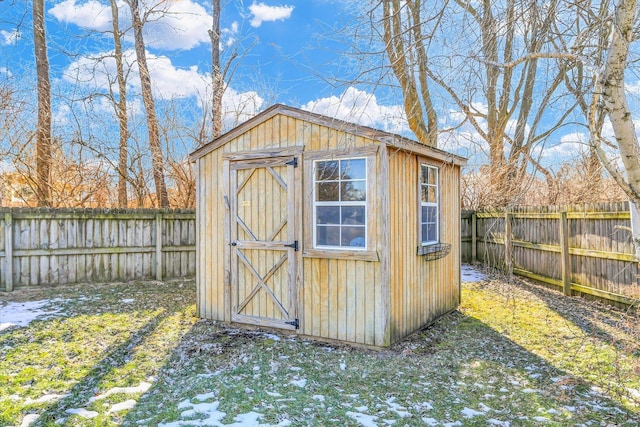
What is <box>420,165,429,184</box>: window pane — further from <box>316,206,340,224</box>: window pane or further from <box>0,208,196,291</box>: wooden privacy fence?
<box>0,208,196,291</box>: wooden privacy fence

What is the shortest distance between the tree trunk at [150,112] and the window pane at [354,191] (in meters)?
6.96

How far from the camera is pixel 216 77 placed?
11.4 m

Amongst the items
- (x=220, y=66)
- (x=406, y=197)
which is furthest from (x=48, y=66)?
(x=406, y=197)

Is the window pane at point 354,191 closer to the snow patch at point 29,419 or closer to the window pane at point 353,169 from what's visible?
the window pane at point 353,169

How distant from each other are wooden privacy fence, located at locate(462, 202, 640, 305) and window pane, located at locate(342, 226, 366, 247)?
5.13 feet

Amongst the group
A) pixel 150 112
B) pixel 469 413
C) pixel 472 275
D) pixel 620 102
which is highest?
pixel 150 112

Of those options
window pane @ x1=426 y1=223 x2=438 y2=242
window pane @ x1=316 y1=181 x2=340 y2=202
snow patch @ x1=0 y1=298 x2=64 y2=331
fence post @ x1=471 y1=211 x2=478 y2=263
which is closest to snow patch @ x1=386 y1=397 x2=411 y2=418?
window pane @ x1=316 y1=181 x2=340 y2=202

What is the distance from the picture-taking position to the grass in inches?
124

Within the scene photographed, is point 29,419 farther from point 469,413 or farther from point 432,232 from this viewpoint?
point 432,232

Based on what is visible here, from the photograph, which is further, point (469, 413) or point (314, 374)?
point (314, 374)

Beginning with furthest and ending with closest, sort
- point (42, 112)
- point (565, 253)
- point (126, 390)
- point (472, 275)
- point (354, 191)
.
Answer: point (472, 275)
point (42, 112)
point (565, 253)
point (354, 191)
point (126, 390)

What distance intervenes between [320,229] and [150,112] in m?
7.78

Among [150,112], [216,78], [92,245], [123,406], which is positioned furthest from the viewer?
[216,78]

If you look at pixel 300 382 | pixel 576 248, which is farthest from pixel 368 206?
pixel 576 248
